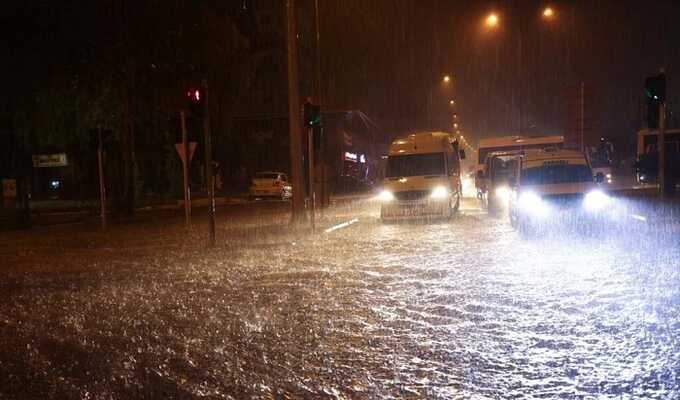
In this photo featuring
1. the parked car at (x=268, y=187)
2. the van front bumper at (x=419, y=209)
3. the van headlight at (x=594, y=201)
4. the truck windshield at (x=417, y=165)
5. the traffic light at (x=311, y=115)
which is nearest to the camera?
the van headlight at (x=594, y=201)

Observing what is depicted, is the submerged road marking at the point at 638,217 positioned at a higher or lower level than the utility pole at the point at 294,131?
lower

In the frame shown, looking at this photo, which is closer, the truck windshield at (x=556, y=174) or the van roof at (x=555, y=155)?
the truck windshield at (x=556, y=174)

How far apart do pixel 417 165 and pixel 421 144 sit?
738mm

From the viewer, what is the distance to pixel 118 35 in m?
22.5

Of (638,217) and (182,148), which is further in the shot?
(638,217)

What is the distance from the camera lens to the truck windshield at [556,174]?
47.0ft

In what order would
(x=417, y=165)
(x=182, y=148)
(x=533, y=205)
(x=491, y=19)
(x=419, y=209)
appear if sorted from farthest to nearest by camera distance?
(x=491, y=19)
(x=417, y=165)
(x=419, y=209)
(x=182, y=148)
(x=533, y=205)

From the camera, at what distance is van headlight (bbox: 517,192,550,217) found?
13375 millimetres

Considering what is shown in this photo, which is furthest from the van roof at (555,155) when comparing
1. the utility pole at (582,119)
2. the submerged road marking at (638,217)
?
the utility pole at (582,119)

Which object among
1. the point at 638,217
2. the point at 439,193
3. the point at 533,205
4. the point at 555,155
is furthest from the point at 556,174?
the point at 439,193

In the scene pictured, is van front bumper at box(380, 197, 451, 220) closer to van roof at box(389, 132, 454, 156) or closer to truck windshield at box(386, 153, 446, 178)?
truck windshield at box(386, 153, 446, 178)

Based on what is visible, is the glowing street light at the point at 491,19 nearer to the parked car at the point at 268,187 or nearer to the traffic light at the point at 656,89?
the traffic light at the point at 656,89

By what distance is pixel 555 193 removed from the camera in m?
13.7

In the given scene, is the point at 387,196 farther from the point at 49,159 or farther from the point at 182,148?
the point at 49,159
